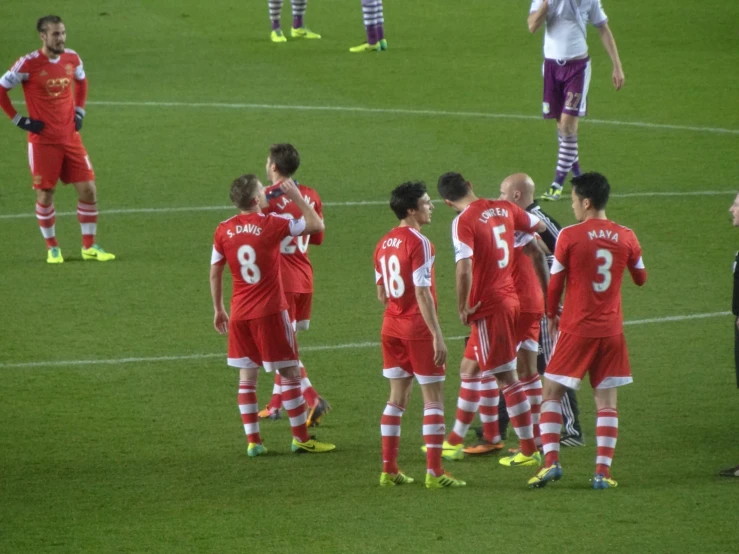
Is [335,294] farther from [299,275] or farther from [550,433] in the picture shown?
[550,433]

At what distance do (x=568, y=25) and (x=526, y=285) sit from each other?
6915 mm

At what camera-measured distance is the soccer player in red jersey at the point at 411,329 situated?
24.7ft

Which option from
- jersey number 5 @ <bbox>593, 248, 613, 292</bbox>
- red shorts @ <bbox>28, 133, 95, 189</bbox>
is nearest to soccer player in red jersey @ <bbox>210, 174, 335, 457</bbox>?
jersey number 5 @ <bbox>593, 248, 613, 292</bbox>

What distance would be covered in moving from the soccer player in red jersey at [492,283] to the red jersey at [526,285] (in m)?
0.24

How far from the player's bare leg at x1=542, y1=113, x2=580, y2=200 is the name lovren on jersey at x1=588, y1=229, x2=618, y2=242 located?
7125mm

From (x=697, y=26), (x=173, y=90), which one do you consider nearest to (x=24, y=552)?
(x=173, y=90)

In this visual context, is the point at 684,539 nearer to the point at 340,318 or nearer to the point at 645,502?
the point at 645,502

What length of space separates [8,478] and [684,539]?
3.99m

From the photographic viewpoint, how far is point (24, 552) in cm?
674

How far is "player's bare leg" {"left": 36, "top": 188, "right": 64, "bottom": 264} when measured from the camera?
13.1m

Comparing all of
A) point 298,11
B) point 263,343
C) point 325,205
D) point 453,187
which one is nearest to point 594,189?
point 453,187

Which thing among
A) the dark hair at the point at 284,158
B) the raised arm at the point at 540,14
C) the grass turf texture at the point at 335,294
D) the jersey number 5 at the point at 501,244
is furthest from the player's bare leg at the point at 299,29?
the jersey number 5 at the point at 501,244

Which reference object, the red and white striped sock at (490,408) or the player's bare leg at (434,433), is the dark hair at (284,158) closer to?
the player's bare leg at (434,433)

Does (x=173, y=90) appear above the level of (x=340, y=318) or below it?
above
